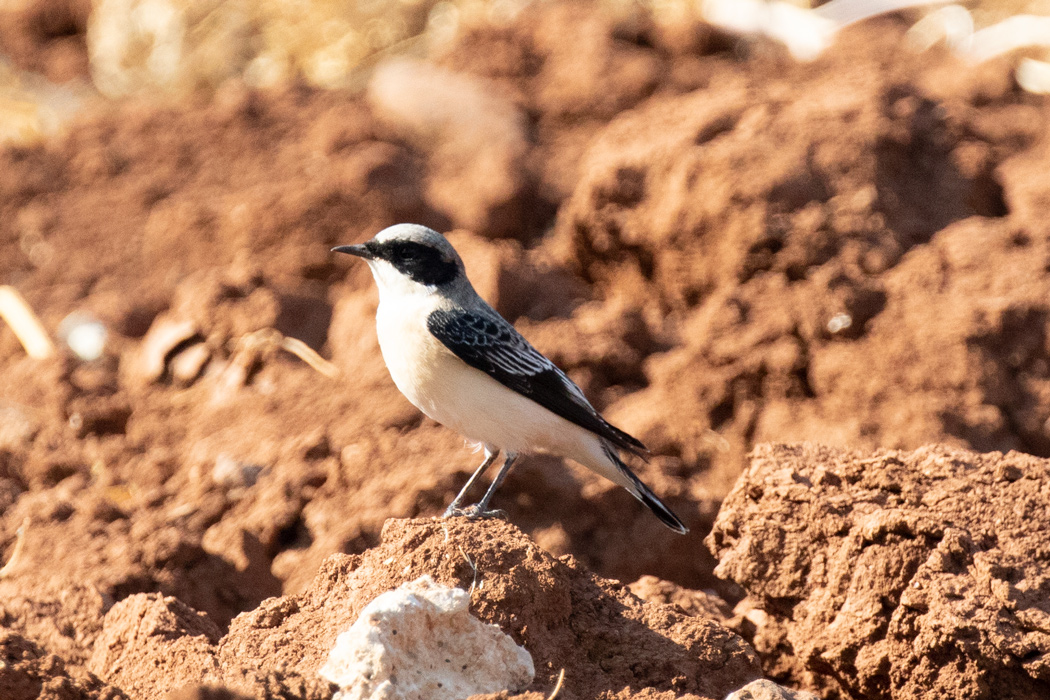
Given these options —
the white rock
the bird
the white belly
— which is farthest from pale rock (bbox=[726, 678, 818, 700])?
the white belly

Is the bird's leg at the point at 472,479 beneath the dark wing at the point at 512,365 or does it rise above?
beneath

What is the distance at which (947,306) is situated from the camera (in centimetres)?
670

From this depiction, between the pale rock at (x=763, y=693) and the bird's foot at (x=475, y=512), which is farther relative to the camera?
the bird's foot at (x=475, y=512)

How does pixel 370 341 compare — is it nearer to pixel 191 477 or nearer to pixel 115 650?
pixel 191 477

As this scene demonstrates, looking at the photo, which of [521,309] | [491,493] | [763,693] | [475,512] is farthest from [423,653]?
[521,309]

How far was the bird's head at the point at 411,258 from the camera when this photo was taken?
5.77 meters

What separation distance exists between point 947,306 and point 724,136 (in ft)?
7.12

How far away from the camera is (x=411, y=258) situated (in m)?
5.79

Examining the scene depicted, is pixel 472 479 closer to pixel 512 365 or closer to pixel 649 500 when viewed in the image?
pixel 512 365

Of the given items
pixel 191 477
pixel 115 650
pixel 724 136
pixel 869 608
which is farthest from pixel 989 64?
pixel 115 650

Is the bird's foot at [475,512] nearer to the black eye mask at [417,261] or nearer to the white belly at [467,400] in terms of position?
the white belly at [467,400]

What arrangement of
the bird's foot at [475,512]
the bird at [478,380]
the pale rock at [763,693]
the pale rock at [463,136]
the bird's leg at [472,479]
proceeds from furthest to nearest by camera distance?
the pale rock at [463,136] → the bird at [478,380] → the bird's leg at [472,479] → the bird's foot at [475,512] → the pale rock at [763,693]

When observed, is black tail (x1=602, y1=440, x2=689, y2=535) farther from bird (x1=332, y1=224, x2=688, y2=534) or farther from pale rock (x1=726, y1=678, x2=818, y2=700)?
pale rock (x1=726, y1=678, x2=818, y2=700)

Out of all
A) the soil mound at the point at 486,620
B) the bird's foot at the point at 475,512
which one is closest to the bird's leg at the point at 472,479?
the bird's foot at the point at 475,512
